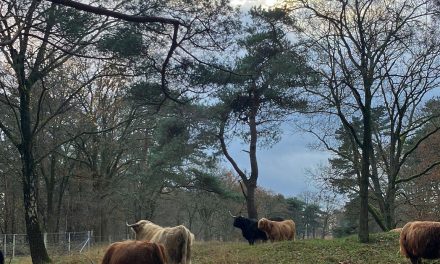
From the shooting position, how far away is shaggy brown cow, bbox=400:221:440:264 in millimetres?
12414

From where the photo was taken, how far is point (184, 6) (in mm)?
11656

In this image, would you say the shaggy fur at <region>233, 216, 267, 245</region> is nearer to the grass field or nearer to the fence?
the grass field

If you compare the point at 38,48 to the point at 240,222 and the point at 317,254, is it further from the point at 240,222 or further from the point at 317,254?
the point at 240,222

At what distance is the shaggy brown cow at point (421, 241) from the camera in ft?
40.7

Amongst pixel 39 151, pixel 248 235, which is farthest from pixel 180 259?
pixel 39 151

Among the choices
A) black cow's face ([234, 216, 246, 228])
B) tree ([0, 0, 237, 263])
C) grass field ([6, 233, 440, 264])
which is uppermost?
tree ([0, 0, 237, 263])

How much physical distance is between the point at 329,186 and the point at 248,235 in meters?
7.98

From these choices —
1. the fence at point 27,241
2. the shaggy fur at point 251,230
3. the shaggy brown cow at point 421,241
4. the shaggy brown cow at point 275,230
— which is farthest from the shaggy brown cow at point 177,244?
the fence at point 27,241

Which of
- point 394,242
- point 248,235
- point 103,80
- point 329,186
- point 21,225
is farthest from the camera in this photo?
point 21,225

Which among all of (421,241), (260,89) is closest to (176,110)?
(260,89)

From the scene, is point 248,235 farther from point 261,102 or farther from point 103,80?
point 103,80

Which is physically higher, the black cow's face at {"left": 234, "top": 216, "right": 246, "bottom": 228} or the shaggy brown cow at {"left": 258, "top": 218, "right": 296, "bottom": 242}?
the black cow's face at {"left": 234, "top": 216, "right": 246, "bottom": 228}

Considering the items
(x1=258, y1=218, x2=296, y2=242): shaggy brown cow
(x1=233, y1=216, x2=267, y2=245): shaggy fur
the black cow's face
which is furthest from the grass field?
the black cow's face

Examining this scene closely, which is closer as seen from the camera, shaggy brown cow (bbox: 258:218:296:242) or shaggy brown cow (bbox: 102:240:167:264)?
shaggy brown cow (bbox: 102:240:167:264)
